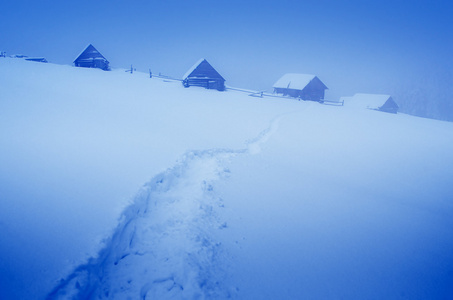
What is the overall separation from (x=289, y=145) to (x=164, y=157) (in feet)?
28.0

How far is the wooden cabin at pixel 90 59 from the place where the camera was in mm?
34281

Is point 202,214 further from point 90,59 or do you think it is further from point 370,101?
point 370,101

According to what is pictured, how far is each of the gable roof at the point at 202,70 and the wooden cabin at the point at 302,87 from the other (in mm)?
14154

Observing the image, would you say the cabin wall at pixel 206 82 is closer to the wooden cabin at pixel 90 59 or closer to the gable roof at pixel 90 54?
the wooden cabin at pixel 90 59

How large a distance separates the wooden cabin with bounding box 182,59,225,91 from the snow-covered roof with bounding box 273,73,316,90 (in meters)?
13.2

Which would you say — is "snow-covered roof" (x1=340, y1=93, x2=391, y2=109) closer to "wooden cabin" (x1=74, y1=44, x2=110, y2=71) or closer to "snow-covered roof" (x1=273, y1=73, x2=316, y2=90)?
"snow-covered roof" (x1=273, y1=73, x2=316, y2=90)

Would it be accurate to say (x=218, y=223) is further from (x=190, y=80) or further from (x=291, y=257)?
(x=190, y=80)

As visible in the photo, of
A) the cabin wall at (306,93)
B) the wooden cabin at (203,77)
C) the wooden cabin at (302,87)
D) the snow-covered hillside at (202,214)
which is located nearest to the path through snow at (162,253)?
the snow-covered hillside at (202,214)

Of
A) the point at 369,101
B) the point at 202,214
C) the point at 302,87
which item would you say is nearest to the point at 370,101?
the point at 369,101

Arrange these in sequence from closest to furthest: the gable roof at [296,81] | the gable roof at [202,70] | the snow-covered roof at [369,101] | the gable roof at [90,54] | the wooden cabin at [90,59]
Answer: the gable roof at [202,70] < the gable roof at [90,54] < the wooden cabin at [90,59] < the gable roof at [296,81] < the snow-covered roof at [369,101]

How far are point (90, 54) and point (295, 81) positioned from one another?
112ft

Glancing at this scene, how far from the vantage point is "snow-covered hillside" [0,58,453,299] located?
520cm

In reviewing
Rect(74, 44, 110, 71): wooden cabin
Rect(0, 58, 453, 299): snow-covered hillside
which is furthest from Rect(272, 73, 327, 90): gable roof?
Rect(74, 44, 110, 71): wooden cabin

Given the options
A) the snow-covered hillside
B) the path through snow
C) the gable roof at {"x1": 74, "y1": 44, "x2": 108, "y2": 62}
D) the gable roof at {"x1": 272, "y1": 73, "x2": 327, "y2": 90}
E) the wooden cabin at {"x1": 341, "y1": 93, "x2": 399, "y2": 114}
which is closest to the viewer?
the path through snow
